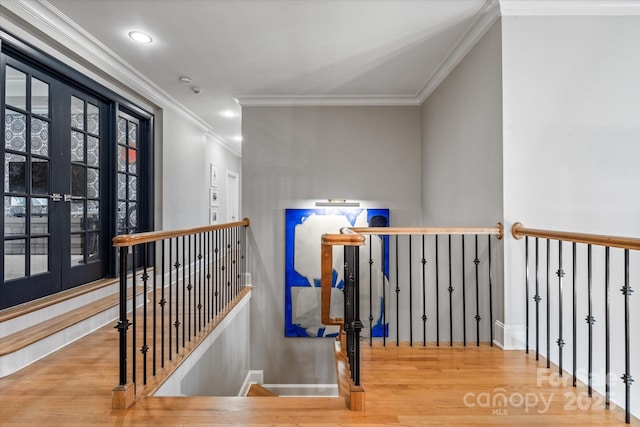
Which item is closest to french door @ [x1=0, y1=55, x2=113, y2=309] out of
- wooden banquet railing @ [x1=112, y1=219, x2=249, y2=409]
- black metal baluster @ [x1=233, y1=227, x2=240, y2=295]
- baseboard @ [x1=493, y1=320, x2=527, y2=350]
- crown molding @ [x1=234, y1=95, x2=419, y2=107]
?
wooden banquet railing @ [x1=112, y1=219, x2=249, y2=409]

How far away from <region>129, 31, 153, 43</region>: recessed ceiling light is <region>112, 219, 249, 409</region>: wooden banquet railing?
1.68m

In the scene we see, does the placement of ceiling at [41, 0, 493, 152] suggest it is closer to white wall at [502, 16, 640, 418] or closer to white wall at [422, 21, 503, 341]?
white wall at [422, 21, 503, 341]

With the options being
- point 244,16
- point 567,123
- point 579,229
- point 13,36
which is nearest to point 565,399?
point 579,229

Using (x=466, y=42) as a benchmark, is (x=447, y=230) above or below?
below

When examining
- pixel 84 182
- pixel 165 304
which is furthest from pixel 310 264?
pixel 84 182

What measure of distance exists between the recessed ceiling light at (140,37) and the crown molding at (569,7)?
277 cm

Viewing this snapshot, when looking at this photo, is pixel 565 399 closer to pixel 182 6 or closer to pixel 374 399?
pixel 374 399

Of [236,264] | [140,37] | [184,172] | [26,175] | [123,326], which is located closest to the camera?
[123,326]

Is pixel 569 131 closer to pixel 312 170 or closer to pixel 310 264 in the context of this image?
pixel 312 170

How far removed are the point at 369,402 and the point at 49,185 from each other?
9.33 feet

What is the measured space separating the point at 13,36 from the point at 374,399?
10.9 ft

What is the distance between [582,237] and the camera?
5.91 feet

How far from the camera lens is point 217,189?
6934 mm

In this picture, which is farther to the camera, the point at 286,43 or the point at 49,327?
the point at 286,43
